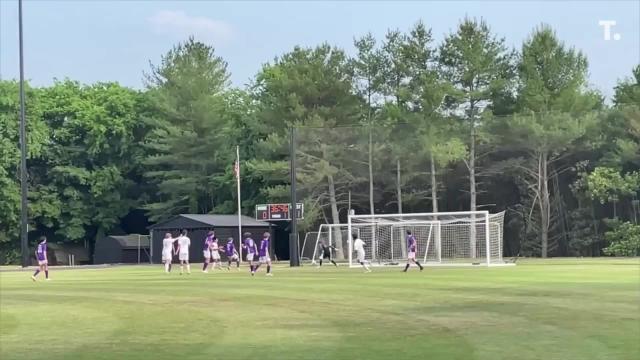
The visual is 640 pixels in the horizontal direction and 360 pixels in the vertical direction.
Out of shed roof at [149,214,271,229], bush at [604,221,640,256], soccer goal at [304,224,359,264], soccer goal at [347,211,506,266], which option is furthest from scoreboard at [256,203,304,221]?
→ bush at [604,221,640,256]

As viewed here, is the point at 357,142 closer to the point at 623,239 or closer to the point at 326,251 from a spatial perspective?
the point at 326,251

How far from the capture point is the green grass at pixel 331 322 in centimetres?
1150

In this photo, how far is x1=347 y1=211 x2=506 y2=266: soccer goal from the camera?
44.5 m

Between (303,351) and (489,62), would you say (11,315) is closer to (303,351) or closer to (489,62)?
(303,351)

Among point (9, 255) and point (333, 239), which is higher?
point (333, 239)

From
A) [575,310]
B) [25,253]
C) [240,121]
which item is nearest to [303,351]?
[575,310]

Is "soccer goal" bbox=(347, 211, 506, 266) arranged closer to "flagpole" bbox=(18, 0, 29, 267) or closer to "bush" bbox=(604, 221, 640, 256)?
"bush" bbox=(604, 221, 640, 256)

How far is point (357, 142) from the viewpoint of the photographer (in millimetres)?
55500

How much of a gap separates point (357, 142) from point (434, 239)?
37.7 ft

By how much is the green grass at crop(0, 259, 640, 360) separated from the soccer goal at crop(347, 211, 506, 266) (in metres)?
20.1

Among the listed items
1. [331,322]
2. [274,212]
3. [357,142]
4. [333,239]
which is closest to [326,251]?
[274,212]

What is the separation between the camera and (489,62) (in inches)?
2461

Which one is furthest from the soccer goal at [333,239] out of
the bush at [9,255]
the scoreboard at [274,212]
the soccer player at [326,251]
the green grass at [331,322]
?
the bush at [9,255]

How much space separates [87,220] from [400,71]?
2685 centimetres
